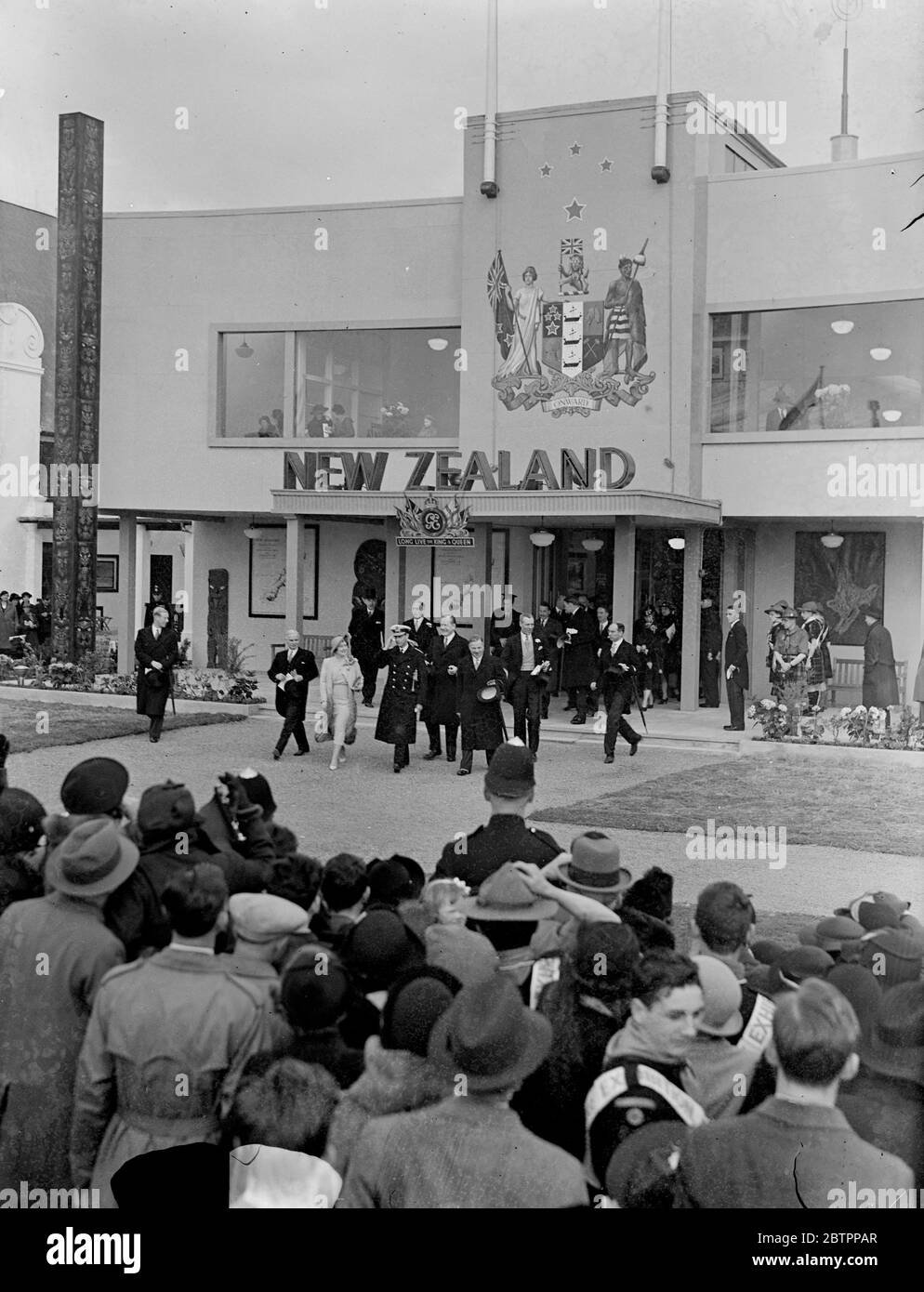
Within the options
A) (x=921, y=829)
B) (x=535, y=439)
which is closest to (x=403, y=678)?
(x=921, y=829)

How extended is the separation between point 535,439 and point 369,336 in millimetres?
3496

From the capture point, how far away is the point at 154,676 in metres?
11.9

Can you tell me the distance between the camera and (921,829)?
10039 mm

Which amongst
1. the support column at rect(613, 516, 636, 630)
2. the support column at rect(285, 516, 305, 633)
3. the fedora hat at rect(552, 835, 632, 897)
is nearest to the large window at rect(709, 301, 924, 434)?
the support column at rect(613, 516, 636, 630)

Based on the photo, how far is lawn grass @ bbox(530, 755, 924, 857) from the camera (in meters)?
10.1

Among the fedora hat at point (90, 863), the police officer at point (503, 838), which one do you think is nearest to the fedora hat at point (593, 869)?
the police officer at point (503, 838)

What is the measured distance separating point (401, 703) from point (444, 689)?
2.18ft

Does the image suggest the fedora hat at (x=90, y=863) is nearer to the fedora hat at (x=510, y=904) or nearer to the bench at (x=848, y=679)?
the fedora hat at (x=510, y=904)

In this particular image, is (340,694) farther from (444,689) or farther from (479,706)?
(479,706)

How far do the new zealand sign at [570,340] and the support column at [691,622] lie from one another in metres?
2.33

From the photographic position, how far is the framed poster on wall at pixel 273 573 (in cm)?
2038

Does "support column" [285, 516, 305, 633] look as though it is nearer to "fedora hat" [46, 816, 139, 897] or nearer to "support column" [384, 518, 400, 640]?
"support column" [384, 518, 400, 640]

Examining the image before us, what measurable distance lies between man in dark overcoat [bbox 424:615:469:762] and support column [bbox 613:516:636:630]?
3.70 m

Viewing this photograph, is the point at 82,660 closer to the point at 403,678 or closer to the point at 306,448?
the point at 403,678
